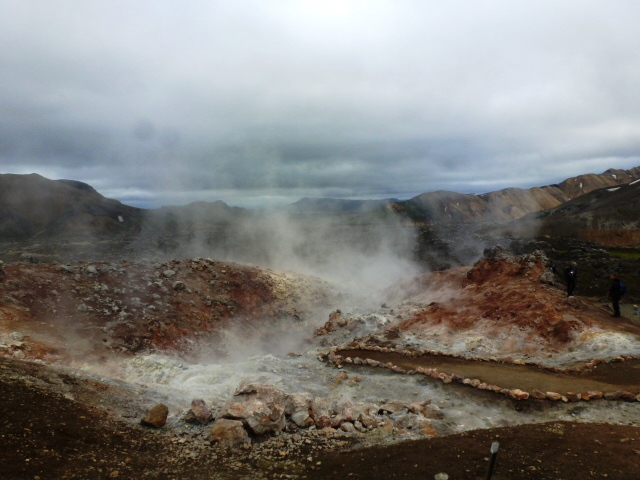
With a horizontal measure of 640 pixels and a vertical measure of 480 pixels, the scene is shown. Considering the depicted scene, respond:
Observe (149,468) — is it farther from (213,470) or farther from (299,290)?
(299,290)

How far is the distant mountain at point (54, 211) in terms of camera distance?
70.7 m

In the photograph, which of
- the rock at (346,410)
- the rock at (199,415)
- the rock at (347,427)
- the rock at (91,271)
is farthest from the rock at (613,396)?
the rock at (91,271)

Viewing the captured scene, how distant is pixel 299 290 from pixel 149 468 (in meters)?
15.5

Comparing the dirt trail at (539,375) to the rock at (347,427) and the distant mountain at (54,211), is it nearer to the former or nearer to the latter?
the rock at (347,427)

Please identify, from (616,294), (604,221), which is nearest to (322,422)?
(616,294)

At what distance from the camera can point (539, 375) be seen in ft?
32.9

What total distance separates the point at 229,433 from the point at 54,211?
90.8m

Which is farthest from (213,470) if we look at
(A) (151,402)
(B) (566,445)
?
(B) (566,445)

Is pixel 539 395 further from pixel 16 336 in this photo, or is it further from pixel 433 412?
pixel 16 336

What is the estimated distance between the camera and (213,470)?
562cm

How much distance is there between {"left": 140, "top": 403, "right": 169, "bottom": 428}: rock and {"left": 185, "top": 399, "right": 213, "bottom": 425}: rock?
0.42m

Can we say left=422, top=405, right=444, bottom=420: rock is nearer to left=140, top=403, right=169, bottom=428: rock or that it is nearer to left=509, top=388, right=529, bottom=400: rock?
left=509, top=388, right=529, bottom=400: rock

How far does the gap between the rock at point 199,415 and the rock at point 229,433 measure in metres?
0.48

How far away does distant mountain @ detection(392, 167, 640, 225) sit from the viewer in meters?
127
